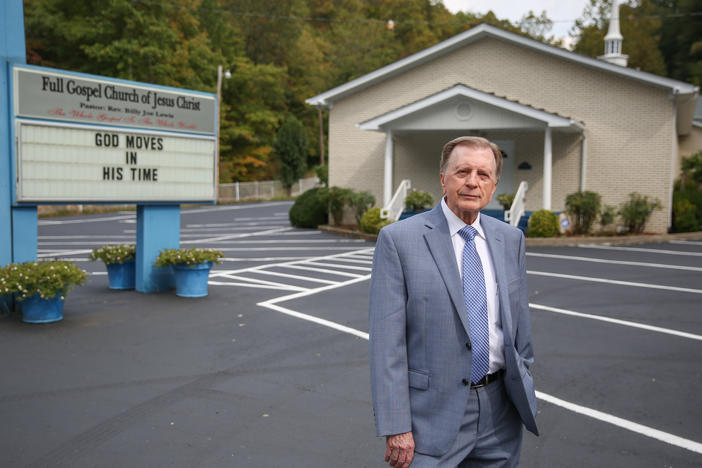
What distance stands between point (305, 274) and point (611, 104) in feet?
41.0

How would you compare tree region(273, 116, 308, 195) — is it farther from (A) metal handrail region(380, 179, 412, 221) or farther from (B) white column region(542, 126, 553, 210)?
(B) white column region(542, 126, 553, 210)

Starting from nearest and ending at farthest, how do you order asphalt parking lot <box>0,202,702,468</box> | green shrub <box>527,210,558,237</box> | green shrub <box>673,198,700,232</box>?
asphalt parking lot <box>0,202,702,468</box> < green shrub <box>527,210,558,237</box> < green shrub <box>673,198,700,232</box>

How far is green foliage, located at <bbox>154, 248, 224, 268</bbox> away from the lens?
9.91 metres

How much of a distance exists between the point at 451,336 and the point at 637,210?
17.9 metres

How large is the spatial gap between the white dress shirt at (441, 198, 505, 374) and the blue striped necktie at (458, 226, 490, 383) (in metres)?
0.03

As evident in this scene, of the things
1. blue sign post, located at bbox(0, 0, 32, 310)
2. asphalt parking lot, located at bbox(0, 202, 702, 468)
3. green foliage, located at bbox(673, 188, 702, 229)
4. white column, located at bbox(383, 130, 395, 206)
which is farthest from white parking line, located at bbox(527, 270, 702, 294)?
green foliage, located at bbox(673, 188, 702, 229)

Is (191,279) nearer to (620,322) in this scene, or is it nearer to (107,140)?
(107,140)

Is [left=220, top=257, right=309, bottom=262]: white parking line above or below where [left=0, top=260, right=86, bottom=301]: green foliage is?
below

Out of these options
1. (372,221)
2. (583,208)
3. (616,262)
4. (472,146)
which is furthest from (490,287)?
(583,208)

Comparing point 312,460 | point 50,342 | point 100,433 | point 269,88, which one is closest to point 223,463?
point 312,460

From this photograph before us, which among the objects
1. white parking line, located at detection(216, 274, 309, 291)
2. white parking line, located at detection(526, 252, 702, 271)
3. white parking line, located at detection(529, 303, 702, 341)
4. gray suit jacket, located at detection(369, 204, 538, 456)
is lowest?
white parking line, located at detection(529, 303, 702, 341)

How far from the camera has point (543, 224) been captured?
58.6ft

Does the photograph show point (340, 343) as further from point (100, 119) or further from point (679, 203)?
point (679, 203)

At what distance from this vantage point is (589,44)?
56.0 meters
